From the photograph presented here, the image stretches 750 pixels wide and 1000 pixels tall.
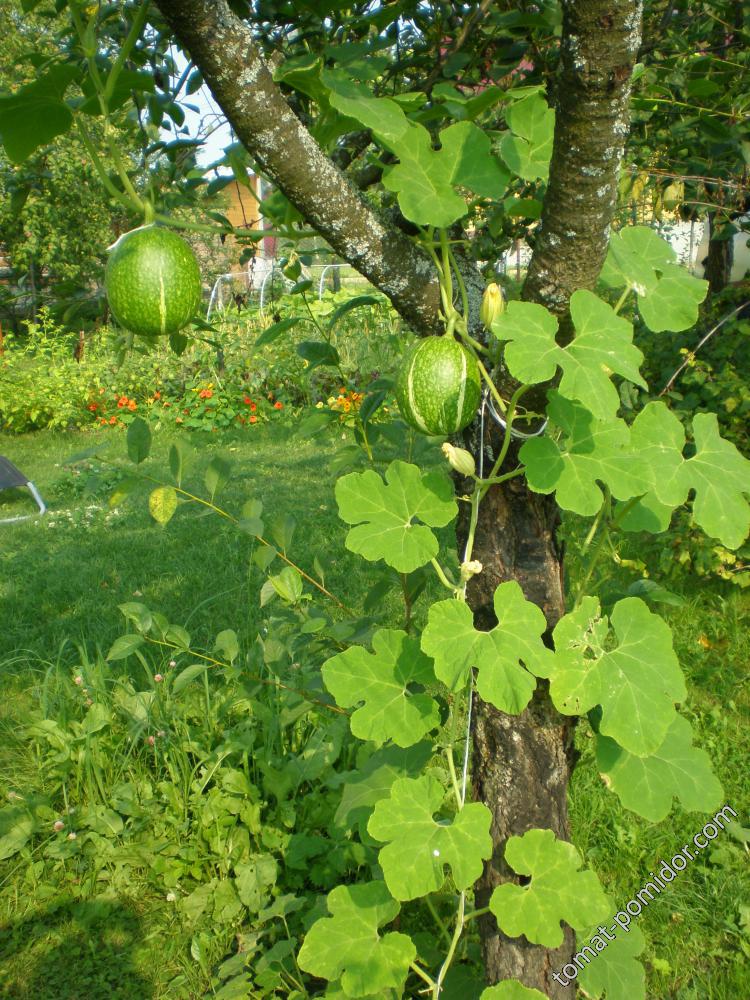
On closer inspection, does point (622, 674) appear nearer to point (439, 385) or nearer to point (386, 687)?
point (386, 687)

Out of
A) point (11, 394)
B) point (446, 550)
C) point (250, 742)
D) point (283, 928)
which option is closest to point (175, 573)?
point (446, 550)

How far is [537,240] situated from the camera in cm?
125

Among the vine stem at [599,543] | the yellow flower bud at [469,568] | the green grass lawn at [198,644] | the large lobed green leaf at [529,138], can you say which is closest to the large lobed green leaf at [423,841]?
the yellow flower bud at [469,568]

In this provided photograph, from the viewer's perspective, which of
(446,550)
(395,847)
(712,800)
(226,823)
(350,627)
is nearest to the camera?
(395,847)

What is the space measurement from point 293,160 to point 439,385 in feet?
1.35

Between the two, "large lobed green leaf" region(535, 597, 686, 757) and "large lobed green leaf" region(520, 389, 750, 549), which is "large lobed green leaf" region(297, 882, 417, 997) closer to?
"large lobed green leaf" region(535, 597, 686, 757)

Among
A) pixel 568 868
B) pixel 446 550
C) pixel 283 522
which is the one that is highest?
pixel 283 522

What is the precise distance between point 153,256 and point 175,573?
3380 mm

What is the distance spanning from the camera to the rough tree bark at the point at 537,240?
1.05 meters

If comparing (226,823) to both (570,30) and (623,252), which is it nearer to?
(623,252)

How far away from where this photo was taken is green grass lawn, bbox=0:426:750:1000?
2117 millimetres

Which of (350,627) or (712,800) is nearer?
(712,800)

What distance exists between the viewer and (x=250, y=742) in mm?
2504

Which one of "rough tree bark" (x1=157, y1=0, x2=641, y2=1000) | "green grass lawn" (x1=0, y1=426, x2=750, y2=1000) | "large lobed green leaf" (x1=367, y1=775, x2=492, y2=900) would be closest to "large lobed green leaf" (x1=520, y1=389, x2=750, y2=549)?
"rough tree bark" (x1=157, y1=0, x2=641, y2=1000)
